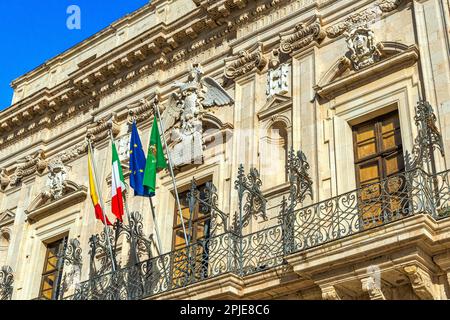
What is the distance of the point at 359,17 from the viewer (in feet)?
40.2

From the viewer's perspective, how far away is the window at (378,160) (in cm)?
1000

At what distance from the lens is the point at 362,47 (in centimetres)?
1184

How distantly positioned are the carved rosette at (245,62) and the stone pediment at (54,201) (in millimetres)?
3967

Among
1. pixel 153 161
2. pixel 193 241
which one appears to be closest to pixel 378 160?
pixel 193 241

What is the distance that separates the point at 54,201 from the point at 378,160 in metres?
7.42

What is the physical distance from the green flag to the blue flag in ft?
0.44

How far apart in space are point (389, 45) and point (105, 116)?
6600 millimetres

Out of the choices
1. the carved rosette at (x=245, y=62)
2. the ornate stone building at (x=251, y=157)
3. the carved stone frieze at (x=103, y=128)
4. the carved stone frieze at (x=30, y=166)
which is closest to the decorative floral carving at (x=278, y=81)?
the ornate stone building at (x=251, y=157)

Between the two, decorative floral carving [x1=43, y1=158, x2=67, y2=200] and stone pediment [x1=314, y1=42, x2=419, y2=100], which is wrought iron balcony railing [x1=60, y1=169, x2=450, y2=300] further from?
decorative floral carving [x1=43, y1=158, x2=67, y2=200]

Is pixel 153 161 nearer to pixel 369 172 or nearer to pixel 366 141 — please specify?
pixel 366 141

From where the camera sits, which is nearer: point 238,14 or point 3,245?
point 238,14

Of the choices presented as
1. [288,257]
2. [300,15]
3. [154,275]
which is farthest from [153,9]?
[288,257]

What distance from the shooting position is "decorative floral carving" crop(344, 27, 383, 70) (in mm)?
11680
